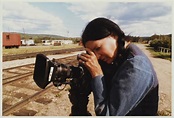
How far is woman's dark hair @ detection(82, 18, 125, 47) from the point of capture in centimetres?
83

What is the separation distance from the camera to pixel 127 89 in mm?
737

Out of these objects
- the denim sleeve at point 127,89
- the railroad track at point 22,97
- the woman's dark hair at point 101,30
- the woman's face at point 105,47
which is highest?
the woman's dark hair at point 101,30

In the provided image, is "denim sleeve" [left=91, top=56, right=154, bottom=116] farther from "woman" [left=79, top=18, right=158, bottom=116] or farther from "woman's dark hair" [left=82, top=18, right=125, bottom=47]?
"woman's dark hair" [left=82, top=18, right=125, bottom=47]

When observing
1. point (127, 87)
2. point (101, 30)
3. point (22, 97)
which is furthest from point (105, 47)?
point (22, 97)

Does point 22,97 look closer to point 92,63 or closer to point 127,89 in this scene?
point 92,63

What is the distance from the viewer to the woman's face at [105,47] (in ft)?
2.77

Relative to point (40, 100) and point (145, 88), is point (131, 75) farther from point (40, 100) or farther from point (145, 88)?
point (40, 100)

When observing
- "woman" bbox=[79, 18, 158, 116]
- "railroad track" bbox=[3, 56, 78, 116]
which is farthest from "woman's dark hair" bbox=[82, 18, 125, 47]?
"railroad track" bbox=[3, 56, 78, 116]

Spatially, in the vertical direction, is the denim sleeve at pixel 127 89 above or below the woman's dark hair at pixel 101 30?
below

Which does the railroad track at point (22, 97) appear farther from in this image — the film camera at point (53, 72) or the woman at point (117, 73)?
the woman at point (117, 73)

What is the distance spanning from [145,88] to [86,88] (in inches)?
11.9

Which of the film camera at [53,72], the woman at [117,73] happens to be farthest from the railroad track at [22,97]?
the woman at [117,73]

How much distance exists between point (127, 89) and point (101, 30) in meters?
0.26

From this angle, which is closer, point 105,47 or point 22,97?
point 105,47
